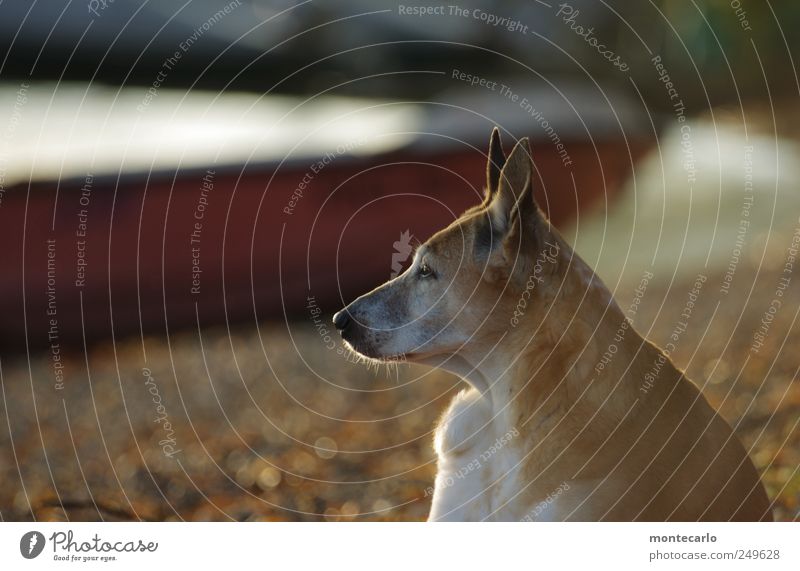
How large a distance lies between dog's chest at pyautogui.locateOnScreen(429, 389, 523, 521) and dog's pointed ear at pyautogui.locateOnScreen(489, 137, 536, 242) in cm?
91

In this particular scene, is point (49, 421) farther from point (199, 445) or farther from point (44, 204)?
point (44, 204)

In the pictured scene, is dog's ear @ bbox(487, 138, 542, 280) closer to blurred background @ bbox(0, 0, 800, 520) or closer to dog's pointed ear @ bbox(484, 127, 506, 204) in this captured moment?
dog's pointed ear @ bbox(484, 127, 506, 204)

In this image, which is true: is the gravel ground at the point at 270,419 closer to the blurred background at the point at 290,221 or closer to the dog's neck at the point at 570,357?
the blurred background at the point at 290,221

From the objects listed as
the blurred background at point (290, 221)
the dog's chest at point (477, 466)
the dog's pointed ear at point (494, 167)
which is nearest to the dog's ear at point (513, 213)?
the dog's pointed ear at point (494, 167)

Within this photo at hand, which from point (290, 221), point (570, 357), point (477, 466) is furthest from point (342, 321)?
point (290, 221)

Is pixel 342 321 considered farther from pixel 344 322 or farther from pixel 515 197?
pixel 515 197

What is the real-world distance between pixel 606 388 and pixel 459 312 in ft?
2.69

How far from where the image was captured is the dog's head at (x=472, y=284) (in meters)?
4.71

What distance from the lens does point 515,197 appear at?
4.64 meters

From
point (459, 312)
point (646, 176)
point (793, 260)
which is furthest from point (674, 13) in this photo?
point (459, 312)

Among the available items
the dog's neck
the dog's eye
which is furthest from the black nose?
the dog's neck

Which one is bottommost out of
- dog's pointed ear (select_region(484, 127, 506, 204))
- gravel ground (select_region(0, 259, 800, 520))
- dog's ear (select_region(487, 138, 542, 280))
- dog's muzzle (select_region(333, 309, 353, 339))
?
gravel ground (select_region(0, 259, 800, 520))

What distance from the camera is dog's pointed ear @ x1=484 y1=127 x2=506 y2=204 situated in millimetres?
5055

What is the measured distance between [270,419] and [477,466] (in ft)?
17.5
